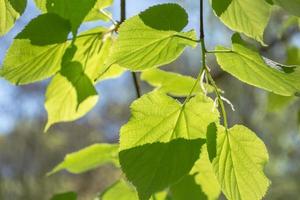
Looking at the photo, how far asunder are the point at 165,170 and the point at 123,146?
5 cm

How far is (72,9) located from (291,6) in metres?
0.21

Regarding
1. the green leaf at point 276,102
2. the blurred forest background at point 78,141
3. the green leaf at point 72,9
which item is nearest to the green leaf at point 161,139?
the green leaf at point 72,9

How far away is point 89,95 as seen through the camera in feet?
2.48

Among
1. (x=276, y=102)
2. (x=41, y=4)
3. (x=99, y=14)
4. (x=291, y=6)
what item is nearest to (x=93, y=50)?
(x=99, y=14)

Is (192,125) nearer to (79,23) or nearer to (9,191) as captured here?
(79,23)

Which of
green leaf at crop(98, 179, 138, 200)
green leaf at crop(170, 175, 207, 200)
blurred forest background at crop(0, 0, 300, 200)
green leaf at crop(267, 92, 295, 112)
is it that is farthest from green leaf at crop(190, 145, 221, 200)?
blurred forest background at crop(0, 0, 300, 200)

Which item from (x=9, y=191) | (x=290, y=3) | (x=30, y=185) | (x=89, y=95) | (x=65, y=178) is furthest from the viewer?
(x=65, y=178)

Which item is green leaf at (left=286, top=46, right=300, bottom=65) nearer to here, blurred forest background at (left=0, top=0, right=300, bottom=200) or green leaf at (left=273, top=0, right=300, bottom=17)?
green leaf at (left=273, top=0, right=300, bottom=17)

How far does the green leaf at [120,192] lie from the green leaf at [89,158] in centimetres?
5

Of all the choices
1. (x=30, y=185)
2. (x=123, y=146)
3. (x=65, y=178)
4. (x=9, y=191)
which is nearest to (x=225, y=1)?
(x=123, y=146)

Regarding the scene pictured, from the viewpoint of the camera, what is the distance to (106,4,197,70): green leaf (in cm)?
58

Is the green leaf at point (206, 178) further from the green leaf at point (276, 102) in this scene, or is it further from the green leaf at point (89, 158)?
the green leaf at point (276, 102)

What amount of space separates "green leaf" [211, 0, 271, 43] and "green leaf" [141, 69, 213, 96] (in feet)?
0.77

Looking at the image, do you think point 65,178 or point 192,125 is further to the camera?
point 65,178
